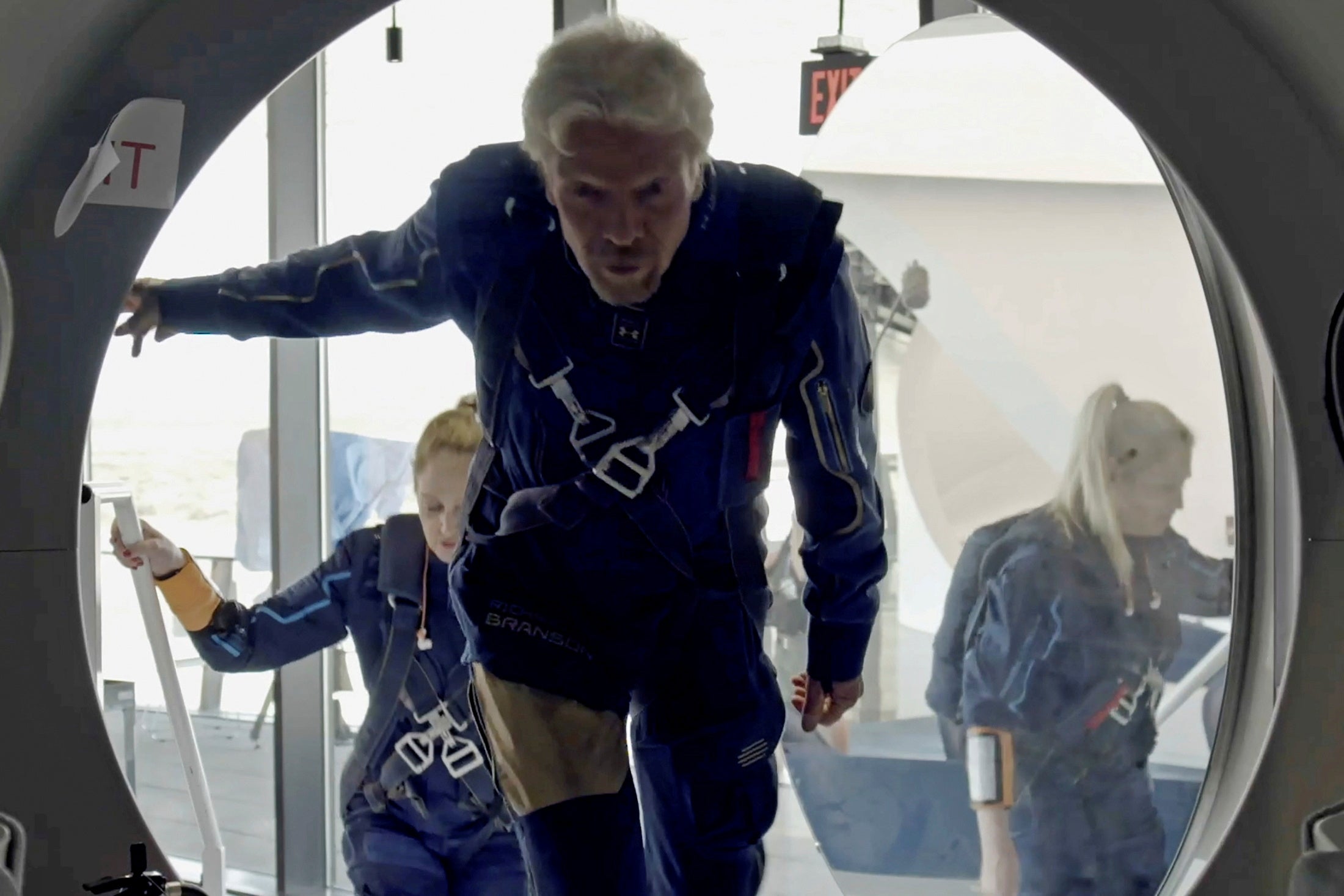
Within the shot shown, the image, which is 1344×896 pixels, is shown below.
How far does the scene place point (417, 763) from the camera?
6.06 ft

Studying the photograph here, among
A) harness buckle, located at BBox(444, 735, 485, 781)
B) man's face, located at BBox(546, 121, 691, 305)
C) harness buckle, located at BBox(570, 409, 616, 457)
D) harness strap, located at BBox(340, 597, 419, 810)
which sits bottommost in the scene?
harness buckle, located at BBox(444, 735, 485, 781)

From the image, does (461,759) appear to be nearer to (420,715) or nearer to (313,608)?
(420,715)

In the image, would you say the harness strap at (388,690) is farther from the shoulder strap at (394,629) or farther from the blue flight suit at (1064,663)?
the blue flight suit at (1064,663)

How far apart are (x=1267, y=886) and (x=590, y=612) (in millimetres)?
553

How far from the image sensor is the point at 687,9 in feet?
8.39

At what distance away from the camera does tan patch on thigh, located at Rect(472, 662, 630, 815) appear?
111cm

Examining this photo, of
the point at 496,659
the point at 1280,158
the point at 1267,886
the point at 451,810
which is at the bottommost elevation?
the point at 451,810

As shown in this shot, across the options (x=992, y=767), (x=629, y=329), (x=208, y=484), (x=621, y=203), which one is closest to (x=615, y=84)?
(x=621, y=203)

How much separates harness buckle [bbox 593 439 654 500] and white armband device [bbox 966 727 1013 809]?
1.51 m

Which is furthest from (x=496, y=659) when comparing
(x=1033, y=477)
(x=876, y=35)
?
(x=876, y=35)

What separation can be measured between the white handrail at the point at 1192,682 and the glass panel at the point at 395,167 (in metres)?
1.48

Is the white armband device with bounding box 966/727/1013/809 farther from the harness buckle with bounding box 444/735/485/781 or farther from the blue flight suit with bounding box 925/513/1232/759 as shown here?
the harness buckle with bounding box 444/735/485/781

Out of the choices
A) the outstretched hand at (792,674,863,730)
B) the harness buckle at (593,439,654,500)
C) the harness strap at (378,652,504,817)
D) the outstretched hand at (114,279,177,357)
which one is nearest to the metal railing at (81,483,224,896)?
the harness strap at (378,652,504,817)

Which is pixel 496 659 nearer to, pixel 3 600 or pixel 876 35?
pixel 3 600
